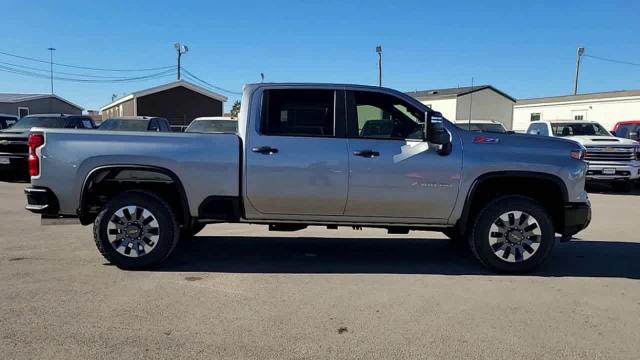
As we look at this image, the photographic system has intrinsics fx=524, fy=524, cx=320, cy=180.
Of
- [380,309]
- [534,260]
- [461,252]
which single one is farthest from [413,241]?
[380,309]

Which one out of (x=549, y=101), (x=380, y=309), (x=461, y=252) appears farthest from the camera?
(x=549, y=101)

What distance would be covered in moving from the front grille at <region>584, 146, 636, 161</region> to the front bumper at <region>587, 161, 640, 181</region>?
0.53 ft

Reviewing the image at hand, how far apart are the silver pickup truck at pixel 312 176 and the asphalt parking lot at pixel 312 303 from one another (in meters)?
0.52

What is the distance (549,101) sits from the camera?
117ft

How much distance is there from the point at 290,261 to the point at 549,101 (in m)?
34.1

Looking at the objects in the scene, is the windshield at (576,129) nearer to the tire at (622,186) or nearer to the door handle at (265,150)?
the tire at (622,186)

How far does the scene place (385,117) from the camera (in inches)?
→ 227

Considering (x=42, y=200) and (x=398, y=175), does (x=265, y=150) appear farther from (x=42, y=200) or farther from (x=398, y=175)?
(x=42, y=200)

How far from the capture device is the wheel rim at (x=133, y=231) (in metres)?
5.51

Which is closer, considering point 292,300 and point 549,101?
point 292,300

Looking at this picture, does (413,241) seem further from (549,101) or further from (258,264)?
(549,101)

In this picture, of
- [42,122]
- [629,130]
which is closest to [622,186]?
[629,130]

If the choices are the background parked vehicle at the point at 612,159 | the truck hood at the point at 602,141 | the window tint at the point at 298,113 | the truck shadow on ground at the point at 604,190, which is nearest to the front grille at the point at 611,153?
the background parked vehicle at the point at 612,159

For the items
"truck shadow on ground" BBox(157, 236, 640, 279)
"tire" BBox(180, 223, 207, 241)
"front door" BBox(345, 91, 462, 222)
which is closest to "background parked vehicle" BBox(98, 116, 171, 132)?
"tire" BBox(180, 223, 207, 241)
